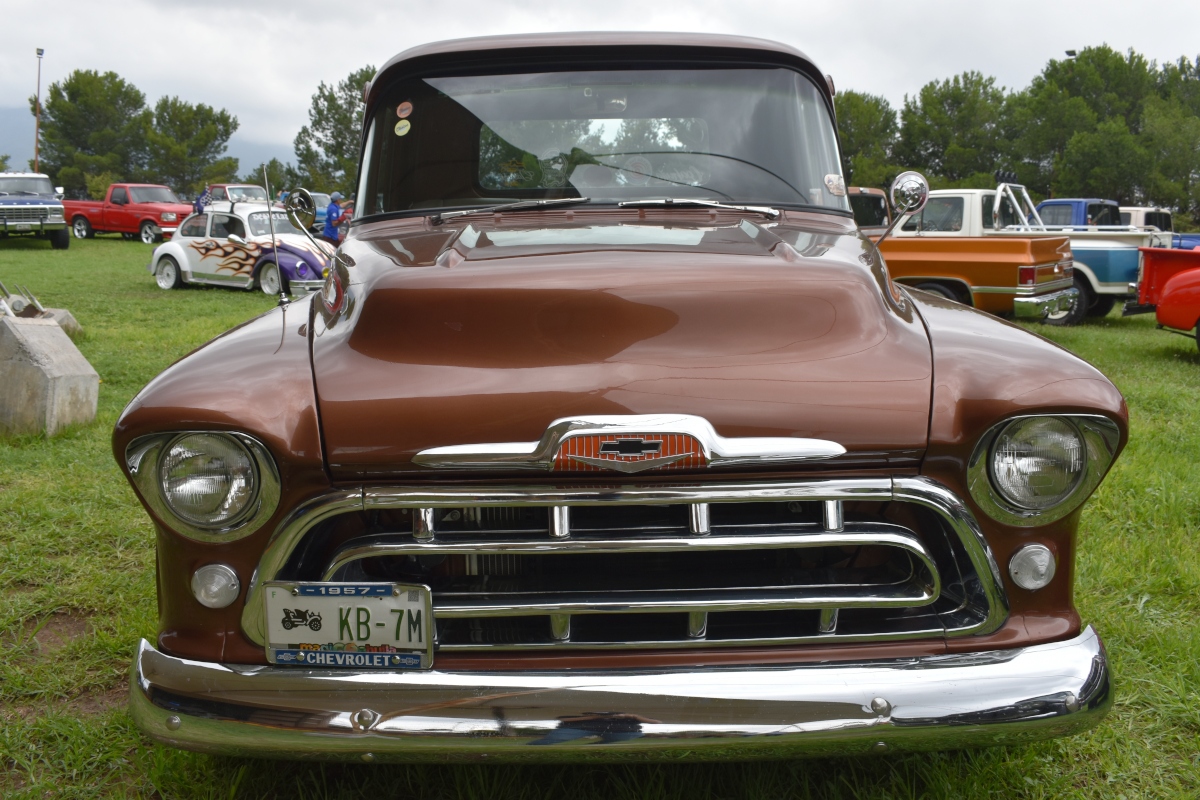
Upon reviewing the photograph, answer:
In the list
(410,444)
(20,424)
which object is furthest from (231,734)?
(20,424)

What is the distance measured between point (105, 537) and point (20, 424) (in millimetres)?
1869

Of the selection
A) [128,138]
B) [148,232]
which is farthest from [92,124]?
[148,232]

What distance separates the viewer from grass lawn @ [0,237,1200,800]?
7.40ft

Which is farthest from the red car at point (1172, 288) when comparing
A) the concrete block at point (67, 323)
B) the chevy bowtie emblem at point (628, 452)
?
the concrete block at point (67, 323)

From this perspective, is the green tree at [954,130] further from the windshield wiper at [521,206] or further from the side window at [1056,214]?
the windshield wiper at [521,206]

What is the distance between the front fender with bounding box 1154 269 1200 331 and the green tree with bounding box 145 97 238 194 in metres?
55.0

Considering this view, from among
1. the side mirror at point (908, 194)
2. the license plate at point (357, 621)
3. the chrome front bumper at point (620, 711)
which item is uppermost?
the side mirror at point (908, 194)

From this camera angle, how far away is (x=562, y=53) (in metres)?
2.98

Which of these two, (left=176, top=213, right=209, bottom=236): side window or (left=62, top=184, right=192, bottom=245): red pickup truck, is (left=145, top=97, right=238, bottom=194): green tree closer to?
(left=62, top=184, right=192, bottom=245): red pickup truck

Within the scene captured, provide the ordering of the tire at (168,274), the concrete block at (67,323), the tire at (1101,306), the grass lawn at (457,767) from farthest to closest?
the tire at (168,274), the tire at (1101,306), the concrete block at (67,323), the grass lawn at (457,767)

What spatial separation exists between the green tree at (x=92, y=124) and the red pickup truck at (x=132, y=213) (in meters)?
31.0

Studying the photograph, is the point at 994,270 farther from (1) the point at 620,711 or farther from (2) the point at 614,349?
(1) the point at 620,711

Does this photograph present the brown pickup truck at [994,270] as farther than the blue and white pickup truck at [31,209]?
No

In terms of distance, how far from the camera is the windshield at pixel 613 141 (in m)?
2.84
